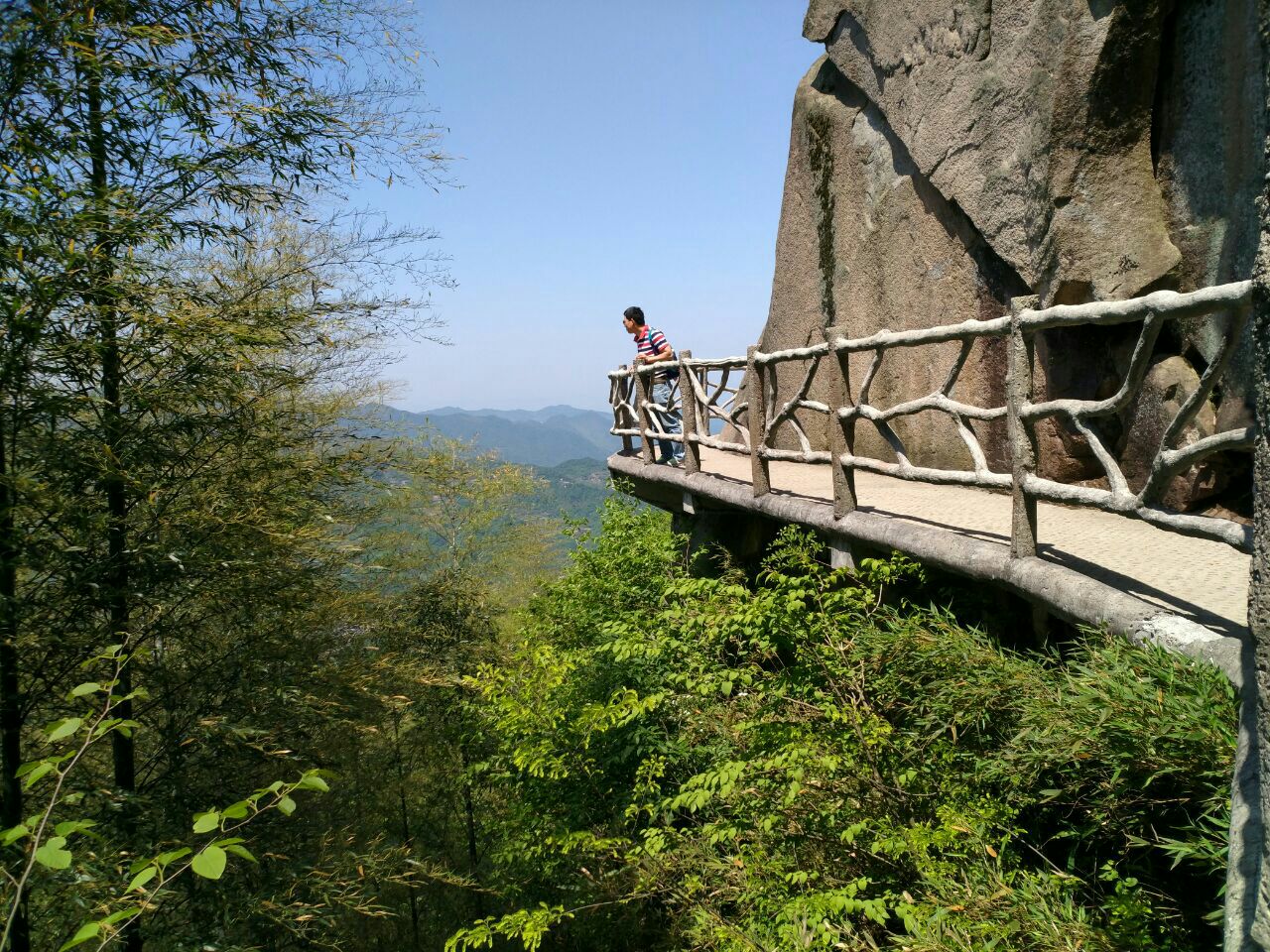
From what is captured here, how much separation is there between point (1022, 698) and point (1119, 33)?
14.5 feet

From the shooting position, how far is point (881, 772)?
3715 millimetres

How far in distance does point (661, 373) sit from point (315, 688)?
4.12m

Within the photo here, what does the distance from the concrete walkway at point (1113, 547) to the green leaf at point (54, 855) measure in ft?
9.40

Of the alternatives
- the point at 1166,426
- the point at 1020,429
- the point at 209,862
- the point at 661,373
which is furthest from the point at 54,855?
the point at 661,373

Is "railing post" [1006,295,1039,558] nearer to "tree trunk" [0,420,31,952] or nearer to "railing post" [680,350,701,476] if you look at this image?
"railing post" [680,350,701,476]

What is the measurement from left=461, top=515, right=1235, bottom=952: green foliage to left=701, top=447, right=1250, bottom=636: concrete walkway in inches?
12.3

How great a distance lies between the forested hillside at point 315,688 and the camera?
9.14ft

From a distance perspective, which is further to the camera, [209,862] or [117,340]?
[117,340]

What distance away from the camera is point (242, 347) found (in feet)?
16.2

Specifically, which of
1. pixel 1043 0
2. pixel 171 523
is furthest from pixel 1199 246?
pixel 171 523

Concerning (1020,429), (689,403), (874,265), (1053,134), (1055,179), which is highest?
(1053,134)

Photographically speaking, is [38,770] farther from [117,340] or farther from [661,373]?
[661,373]

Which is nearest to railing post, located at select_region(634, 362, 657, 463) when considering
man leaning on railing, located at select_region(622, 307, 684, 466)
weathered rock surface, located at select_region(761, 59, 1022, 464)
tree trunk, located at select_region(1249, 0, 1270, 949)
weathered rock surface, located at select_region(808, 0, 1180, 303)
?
man leaning on railing, located at select_region(622, 307, 684, 466)

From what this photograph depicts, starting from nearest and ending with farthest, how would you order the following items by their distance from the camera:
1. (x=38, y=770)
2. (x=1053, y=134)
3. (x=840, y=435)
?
(x=38, y=770)
(x=840, y=435)
(x=1053, y=134)
